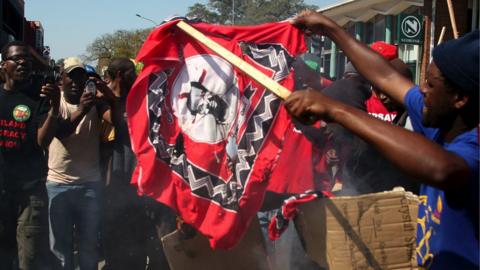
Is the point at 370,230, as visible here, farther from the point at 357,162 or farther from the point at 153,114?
the point at 153,114

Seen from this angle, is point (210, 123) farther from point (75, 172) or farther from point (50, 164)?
point (50, 164)

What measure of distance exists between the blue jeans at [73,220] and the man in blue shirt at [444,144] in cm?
→ 286

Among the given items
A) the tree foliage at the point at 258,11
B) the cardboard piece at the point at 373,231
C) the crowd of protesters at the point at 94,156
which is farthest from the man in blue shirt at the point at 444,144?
the tree foliage at the point at 258,11

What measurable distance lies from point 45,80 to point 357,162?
236 cm

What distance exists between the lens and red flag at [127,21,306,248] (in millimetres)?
3523

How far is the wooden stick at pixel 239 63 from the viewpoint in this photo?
247 centimetres

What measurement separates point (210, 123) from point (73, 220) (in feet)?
5.11

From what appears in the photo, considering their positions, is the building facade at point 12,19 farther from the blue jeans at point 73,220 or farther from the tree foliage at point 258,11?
the blue jeans at point 73,220

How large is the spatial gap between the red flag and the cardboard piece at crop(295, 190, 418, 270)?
68 cm

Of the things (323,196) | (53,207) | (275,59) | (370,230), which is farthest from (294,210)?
(53,207)

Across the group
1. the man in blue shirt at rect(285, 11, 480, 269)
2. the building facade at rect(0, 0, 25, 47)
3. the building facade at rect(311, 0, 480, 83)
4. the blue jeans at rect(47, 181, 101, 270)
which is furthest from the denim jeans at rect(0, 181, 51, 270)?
the building facade at rect(0, 0, 25, 47)

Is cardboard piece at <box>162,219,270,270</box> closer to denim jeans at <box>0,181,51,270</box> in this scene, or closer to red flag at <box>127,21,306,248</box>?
red flag at <box>127,21,306,248</box>

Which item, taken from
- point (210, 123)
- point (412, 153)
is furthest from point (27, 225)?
point (412, 153)

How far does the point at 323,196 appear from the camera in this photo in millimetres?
3191
